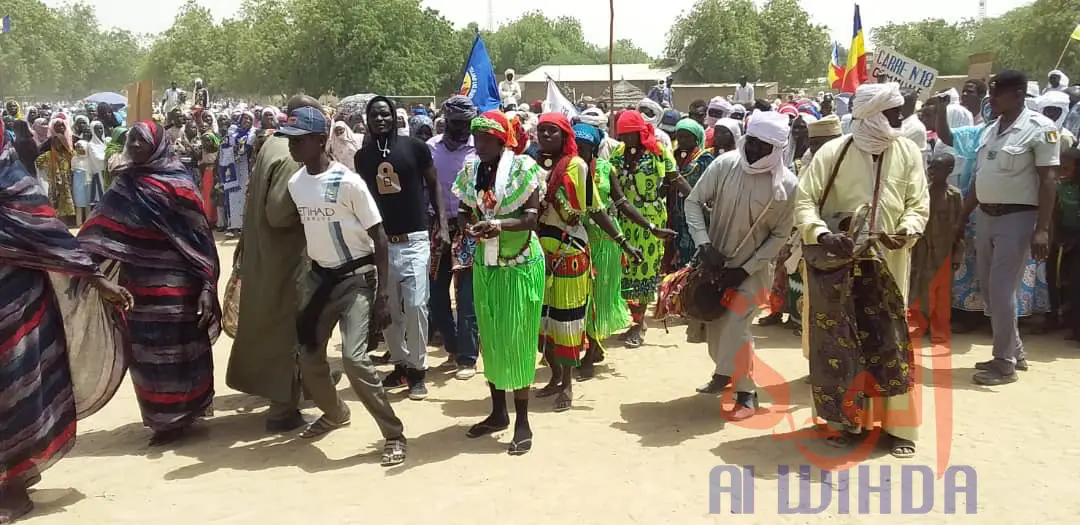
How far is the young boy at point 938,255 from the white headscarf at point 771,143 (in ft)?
7.85

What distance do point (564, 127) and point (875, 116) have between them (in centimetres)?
182

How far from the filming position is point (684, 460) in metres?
4.68

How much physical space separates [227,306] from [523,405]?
212 cm

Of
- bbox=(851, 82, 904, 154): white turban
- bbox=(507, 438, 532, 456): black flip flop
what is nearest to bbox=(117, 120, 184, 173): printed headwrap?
bbox=(507, 438, 532, 456): black flip flop

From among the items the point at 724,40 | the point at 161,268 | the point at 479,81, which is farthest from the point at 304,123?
the point at 724,40

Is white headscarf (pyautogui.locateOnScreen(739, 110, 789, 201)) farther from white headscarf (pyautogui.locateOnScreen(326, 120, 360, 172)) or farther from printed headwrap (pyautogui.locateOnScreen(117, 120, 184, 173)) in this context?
white headscarf (pyautogui.locateOnScreen(326, 120, 360, 172))

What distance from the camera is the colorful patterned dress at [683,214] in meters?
7.80

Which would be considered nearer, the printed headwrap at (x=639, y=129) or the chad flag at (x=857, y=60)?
the printed headwrap at (x=639, y=129)

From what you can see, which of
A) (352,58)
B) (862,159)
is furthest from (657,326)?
(352,58)

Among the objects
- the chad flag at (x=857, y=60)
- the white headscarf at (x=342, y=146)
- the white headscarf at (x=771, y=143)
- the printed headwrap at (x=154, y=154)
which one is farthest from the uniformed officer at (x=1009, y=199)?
the chad flag at (x=857, y=60)

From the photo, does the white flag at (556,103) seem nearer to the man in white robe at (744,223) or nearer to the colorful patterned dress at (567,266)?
the colorful patterned dress at (567,266)

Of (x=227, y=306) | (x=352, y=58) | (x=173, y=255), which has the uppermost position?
(x=352, y=58)

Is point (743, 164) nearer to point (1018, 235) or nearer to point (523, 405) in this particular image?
point (523, 405)

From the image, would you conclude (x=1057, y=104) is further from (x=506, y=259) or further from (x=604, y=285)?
(x=506, y=259)
